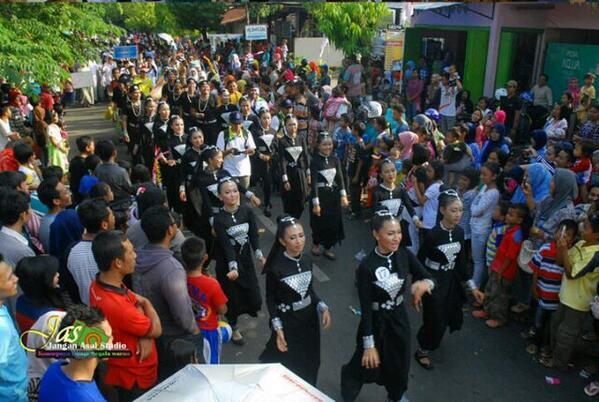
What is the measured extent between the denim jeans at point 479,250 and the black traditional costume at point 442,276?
3.63 feet

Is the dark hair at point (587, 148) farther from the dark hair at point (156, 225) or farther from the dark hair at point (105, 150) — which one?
the dark hair at point (105, 150)

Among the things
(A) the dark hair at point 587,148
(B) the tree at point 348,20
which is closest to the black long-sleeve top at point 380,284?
(A) the dark hair at point 587,148

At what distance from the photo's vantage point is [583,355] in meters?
5.06

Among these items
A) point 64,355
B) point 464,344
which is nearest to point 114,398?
point 64,355

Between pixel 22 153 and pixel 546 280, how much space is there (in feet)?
19.7

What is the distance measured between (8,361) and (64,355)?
3.02 feet

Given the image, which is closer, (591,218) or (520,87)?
(591,218)

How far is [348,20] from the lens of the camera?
21141mm

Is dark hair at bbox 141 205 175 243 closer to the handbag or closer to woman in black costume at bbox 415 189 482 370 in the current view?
woman in black costume at bbox 415 189 482 370

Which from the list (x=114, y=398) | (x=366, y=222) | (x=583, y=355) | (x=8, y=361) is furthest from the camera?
(x=366, y=222)

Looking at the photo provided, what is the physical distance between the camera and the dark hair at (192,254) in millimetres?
3912

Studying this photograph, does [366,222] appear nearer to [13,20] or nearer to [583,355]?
[583,355]

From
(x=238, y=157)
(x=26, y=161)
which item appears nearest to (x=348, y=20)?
(x=238, y=157)

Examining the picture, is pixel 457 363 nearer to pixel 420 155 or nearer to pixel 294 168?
pixel 420 155
